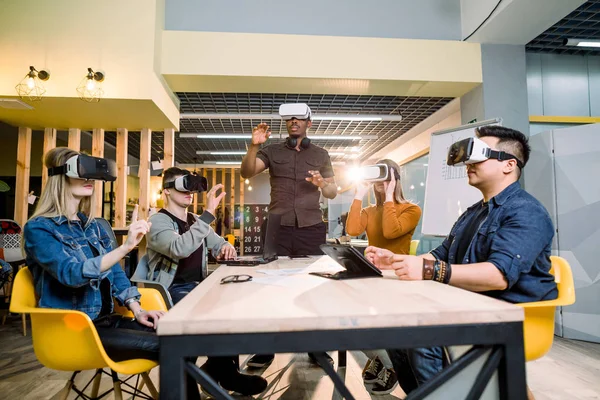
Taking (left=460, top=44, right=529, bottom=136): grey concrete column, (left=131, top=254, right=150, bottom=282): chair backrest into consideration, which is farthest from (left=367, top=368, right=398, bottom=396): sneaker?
(left=460, top=44, right=529, bottom=136): grey concrete column

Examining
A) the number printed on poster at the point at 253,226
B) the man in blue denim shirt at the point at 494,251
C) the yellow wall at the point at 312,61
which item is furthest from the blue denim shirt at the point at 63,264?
the number printed on poster at the point at 253,226

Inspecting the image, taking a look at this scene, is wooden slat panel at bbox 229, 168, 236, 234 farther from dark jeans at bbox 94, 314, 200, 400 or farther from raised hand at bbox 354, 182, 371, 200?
dark jeans at bbox 94, 314, 200, 400

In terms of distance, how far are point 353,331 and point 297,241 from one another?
5.17 feet

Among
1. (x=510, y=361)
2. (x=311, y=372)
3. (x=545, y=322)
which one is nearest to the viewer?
(x=510, y=361)

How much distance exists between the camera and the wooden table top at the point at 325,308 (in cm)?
74

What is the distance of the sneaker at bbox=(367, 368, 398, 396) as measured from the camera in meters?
2.22

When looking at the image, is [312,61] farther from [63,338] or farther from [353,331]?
[353,331]

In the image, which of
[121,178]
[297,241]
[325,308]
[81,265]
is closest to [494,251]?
[325,308]

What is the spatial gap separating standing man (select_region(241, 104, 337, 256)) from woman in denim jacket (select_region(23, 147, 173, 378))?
3.12 ft

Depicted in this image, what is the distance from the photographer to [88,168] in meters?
1.50

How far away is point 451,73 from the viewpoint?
4566 millimetres

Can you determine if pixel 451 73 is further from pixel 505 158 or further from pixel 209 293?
pixel 209 293

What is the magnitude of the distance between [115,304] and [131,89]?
3.05 meters

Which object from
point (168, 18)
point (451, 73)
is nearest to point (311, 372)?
point (451, 73)
